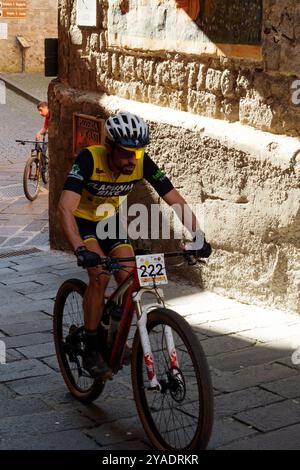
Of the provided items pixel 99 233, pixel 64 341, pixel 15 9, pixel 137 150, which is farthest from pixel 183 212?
pixel 15 9

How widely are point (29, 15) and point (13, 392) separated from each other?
70.4ft

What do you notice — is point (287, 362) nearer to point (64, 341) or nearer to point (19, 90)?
point (64, 341)

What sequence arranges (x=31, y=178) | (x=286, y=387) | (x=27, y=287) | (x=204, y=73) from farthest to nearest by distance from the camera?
(x=31, y=178), (x=27, y=287), (x=204, y=73), (x=286, y=387)

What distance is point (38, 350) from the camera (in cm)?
586

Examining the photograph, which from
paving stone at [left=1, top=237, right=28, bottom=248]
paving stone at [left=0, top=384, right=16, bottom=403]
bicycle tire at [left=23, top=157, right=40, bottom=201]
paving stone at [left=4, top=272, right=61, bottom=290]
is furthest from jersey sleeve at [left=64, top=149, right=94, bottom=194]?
bicycle tire at [left=23, top=157, right=40, bottom=201]

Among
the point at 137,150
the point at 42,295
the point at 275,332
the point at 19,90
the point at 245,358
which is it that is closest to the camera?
the point at 137,150

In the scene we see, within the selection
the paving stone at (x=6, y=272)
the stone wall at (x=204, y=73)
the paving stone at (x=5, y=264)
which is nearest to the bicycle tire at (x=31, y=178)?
the stone wall at (x=204, y=73)

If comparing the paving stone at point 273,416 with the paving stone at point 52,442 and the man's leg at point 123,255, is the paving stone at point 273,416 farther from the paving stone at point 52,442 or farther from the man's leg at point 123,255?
the paving stone at point 52,442

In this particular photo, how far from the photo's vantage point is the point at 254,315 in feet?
21.1

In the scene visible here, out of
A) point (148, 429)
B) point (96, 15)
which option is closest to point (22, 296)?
point (96, 15)

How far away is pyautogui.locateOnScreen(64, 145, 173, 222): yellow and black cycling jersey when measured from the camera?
15.2 feet

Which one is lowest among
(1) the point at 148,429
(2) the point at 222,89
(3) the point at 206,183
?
(1) the point at 148,429

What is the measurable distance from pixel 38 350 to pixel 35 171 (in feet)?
23.3
